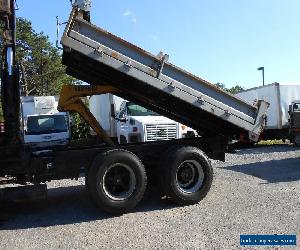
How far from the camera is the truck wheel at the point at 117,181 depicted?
7402 millimetres

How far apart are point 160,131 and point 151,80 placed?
672cm

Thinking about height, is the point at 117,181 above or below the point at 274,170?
above

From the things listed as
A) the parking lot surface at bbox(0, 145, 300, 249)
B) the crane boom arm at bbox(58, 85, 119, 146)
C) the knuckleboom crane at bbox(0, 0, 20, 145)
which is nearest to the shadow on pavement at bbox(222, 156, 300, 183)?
the parking lot surface at bbox(0, 145, 300, 249)

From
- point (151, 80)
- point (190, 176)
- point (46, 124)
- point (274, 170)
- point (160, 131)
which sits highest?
point (151, 80)

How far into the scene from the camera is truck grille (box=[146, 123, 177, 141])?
14250 mm

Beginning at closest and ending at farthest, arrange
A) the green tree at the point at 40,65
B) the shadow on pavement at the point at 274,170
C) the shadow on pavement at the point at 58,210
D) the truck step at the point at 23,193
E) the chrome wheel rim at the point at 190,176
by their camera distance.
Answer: the shadow on pavement at the point at 58,210, the truck step at the point at 23,193, the chrome wheel rim at the point at 190,176, the shadow on pavement at the point at 274,170, the green tree at the point at 40,65

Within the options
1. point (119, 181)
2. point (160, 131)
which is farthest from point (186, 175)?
point (160, 131)

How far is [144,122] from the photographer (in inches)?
562

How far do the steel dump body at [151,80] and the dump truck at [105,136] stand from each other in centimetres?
2

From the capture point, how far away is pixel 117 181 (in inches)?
303

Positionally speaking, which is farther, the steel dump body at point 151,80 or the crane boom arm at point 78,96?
the crane boom arm at point 78,96

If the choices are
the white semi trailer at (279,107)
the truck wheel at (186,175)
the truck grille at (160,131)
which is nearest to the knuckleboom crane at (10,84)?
the truck wheel at (186,175)

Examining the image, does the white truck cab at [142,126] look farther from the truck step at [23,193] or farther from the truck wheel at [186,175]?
the truck step at [23,193]

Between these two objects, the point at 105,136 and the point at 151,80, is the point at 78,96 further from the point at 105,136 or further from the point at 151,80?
the point at 151,80
